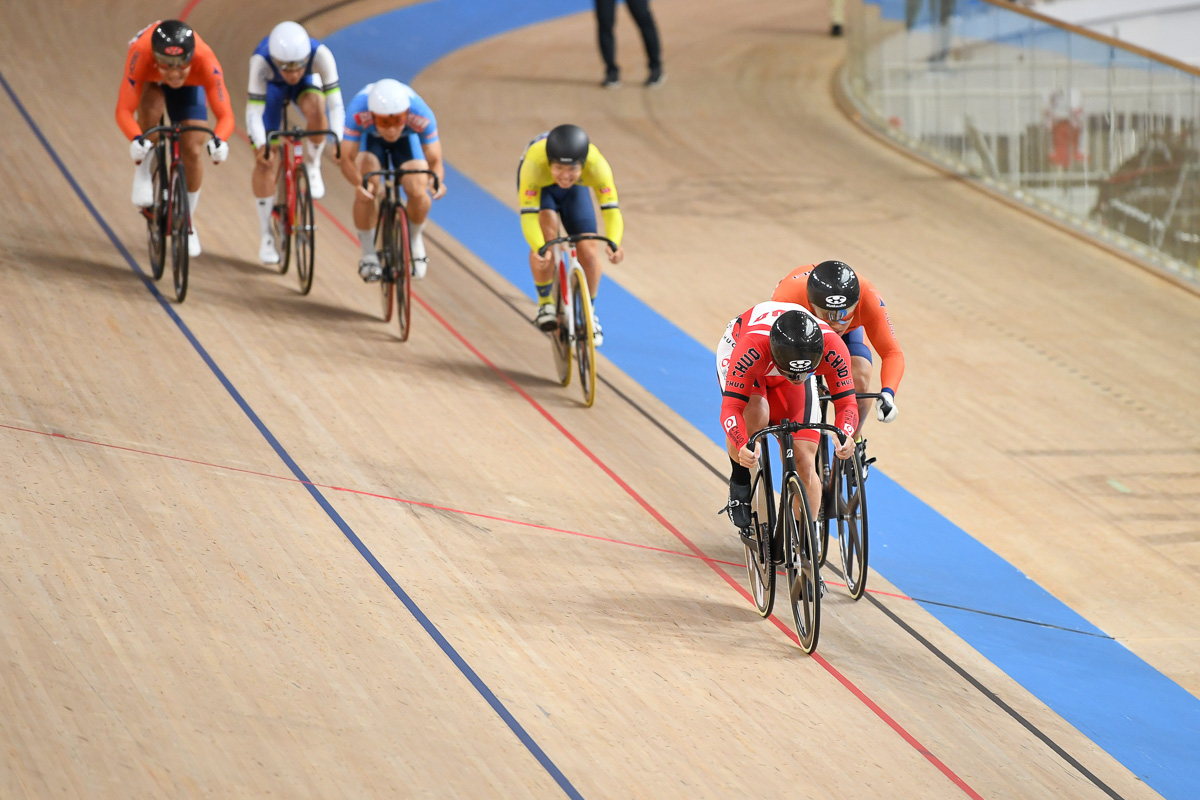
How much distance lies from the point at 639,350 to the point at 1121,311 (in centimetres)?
275

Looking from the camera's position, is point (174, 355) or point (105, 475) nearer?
point (105, 475)

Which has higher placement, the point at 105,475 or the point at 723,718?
the point at 105,475

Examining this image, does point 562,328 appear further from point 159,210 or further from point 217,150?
point 159,210

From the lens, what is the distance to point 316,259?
673 cm

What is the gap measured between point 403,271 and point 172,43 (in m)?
1.36

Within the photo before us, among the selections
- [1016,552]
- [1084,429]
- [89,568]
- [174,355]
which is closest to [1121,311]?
[1084,429]

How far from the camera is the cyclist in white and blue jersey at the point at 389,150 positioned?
5379 millimetres

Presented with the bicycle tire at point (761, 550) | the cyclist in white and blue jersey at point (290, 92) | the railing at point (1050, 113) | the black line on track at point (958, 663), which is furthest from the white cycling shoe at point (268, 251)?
the railing at point (1050, 113)

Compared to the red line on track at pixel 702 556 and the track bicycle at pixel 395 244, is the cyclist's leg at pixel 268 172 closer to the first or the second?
the track bicycle at pixel 395 244

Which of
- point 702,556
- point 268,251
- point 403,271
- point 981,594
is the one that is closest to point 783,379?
point 702,556

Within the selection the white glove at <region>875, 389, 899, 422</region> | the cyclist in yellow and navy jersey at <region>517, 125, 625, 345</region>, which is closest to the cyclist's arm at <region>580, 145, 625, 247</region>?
the cyclist in yellow and navy jersey at <region>517, 125, 625, 345</region>

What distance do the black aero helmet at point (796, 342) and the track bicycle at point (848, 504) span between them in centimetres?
37

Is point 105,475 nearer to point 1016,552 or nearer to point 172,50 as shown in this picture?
point 172,50

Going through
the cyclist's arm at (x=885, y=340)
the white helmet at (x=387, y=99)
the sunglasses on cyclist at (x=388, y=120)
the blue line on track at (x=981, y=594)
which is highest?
the white helmet at (x=387, y=99)
